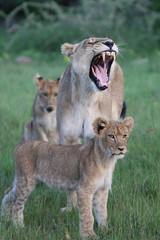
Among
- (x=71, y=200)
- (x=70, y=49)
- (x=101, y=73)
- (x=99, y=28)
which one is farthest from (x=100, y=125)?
(x=99, y=28)

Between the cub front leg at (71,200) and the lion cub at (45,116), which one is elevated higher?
the lion cub at (45,116)

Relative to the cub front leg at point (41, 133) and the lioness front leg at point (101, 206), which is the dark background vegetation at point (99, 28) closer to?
the cub front leg at point (41, 133)

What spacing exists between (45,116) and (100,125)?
339cm

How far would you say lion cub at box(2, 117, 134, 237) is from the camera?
346 centimetres

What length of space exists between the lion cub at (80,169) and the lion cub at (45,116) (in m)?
2.82

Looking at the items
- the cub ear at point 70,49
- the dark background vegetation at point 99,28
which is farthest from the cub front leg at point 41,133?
the dark background vegetation at point 99,28

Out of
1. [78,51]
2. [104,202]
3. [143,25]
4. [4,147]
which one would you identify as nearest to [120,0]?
[143,25]

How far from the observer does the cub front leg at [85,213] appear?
344 cm

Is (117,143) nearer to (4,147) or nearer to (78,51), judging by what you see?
(78,51)

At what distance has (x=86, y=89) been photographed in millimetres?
4320

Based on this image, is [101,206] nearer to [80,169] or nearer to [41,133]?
[80,169]

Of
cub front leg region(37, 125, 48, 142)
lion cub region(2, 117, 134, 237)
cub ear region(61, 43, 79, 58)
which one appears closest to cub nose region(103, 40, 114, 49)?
cub ear region(61, 43, 79, 58)

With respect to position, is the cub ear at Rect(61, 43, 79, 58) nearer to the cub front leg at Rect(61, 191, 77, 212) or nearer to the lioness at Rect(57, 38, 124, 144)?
the lioness at Rect(57, 38, 124, 144)

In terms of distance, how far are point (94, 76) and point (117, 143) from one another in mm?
979
